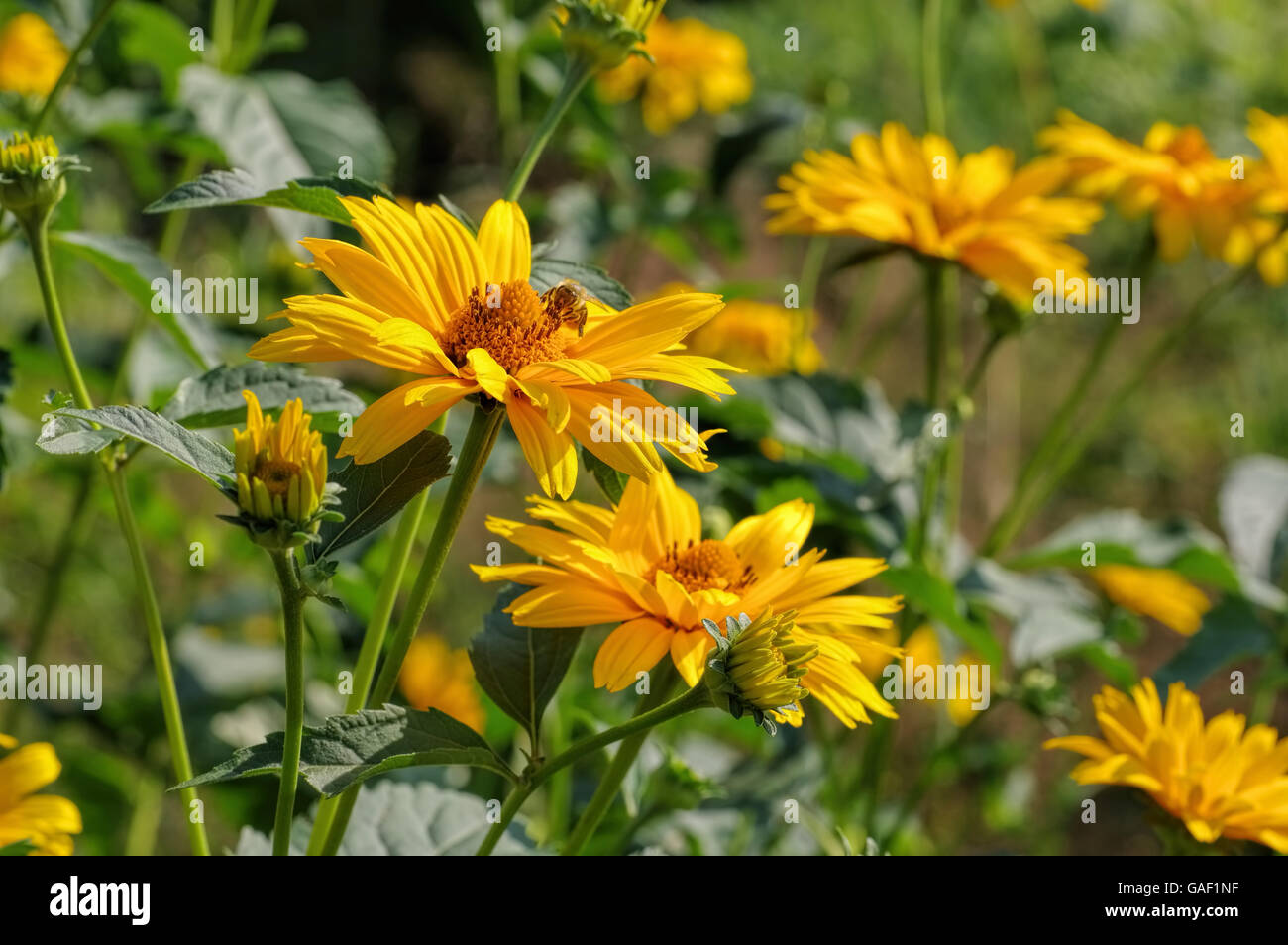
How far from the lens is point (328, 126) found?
1138 millimetres

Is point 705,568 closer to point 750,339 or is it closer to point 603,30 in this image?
point 603,30

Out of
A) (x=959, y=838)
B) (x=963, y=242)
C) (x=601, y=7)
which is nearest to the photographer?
(x=601, y=7)

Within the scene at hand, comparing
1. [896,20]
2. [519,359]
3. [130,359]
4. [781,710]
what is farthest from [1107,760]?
[896,20]

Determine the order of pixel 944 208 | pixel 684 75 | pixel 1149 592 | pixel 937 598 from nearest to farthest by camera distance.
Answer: pixel 937 598
pixel 944 208
pixel 1149 592
pixel 684 75

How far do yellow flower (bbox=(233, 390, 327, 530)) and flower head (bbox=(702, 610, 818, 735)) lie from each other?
0.19 meters

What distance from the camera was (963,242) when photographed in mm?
1059

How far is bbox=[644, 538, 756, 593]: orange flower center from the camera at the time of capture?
0.71 metres

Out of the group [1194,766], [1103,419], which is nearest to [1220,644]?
[1103,419]

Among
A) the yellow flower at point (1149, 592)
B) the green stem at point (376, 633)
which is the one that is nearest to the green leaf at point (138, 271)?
the green stem at point (376, 633)

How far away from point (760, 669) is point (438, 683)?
1.12 meters

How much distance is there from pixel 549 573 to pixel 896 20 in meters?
3.26

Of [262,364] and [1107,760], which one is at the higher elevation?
[262,364]

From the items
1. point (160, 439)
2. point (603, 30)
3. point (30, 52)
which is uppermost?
point (30, 52)
